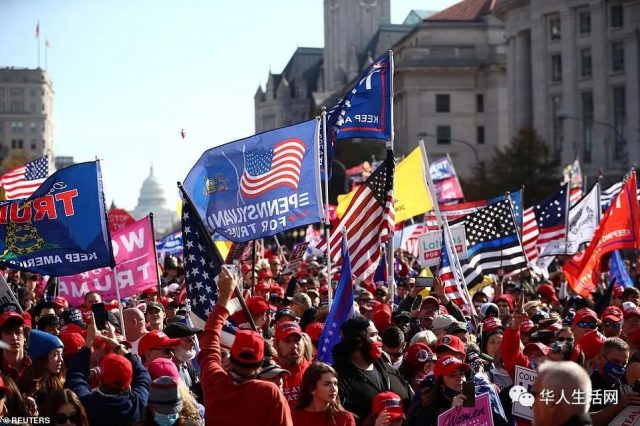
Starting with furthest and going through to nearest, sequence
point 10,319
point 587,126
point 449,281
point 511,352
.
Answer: point 587,126 → point 449,281 → point 511,352 → point 10,319

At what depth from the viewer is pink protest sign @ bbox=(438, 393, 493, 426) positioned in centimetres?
756

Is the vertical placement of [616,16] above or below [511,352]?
above

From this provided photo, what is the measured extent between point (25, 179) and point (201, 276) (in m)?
15.9

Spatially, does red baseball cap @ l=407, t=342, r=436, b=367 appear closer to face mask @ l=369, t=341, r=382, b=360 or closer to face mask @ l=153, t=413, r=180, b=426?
face mask @ l=369, t=341, r=382, b=360

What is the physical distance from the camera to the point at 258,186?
1288 cm

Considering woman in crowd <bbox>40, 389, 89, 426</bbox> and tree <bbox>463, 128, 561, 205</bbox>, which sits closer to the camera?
woman in crowd <bbox>40, 389, 89, 426</bbox>

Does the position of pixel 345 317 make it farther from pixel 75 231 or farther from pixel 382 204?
pixel 382 204

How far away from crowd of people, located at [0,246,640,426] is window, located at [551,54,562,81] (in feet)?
223

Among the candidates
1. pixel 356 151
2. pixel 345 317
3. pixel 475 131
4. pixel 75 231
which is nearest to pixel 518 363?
pixel 345 317

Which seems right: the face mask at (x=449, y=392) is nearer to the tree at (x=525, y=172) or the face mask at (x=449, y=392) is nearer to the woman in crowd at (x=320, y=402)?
the woman in crowd at (x=320, y=402)

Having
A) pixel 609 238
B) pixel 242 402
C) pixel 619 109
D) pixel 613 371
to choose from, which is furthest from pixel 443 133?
pixel 242 402

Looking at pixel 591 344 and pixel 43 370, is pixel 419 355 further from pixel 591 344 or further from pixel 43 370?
pixel 43 370

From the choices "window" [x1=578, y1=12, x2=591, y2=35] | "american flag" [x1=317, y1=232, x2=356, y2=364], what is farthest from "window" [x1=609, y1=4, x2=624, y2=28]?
"american flag" [x1=317, y1=232, x2=356, y2=364]

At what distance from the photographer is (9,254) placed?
41.6 feet
